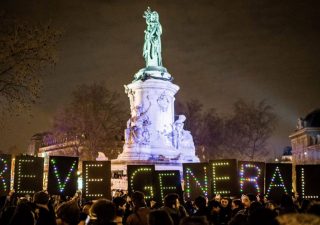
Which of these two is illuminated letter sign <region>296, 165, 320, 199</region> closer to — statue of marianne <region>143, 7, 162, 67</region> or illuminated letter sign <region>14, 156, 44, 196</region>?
illuminated letter sign <region>14, 156, 44, 196</region>

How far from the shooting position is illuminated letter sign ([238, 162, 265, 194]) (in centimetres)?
1348

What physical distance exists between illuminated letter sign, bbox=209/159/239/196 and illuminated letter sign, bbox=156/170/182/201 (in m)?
1.04

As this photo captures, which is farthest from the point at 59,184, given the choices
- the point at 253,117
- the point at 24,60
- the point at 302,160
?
the point at 302,160

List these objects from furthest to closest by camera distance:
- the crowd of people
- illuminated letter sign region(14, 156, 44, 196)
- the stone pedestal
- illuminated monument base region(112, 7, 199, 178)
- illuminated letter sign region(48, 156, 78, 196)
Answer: the stone pedestal, illuminated monument base region(112, 7, 199, 178), illuminated letter sign region(48, 156, 78, 196), illuminated letter sign region(14, 156, 44, 196), the crowd of people

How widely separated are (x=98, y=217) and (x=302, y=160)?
324 feet

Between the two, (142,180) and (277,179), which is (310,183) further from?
(142,180)

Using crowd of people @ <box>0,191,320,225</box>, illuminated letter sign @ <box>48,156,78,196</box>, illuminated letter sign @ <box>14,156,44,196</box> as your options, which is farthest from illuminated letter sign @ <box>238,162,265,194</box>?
illuminated letter sign @ <box>14,156,44,196</box>

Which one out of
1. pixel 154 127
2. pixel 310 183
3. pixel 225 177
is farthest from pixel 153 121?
pixel 310 183

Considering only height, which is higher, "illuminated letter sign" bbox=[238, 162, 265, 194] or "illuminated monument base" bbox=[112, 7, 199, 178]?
"illuminated monument base" bbox=[112, 7, 199, 178]

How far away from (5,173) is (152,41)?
24.5m

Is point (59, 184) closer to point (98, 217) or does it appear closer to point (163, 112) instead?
point (98, 217)

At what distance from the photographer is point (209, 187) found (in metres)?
13.8

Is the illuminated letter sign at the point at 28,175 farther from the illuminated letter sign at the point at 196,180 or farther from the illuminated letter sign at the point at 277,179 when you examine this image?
the illuminated letter sign at the point at 277,179

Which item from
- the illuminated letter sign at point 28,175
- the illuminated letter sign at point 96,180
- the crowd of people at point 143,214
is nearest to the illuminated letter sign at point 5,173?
the illuminated letter sign at point 28,175
